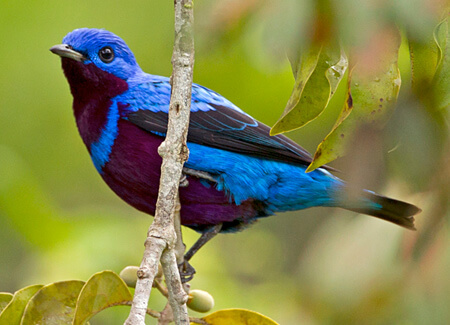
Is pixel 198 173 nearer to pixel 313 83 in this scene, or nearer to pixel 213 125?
pixel 213 125

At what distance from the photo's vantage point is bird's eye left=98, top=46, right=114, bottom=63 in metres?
3.94

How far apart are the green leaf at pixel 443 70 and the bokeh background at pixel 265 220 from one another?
0.21 ft

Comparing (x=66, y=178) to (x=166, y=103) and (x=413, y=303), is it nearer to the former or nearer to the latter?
(x=166, y=103)

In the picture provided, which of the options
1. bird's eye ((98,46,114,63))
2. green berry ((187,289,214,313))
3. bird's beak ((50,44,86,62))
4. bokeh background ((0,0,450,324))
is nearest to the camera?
bokeh background ((0,0,450,324))

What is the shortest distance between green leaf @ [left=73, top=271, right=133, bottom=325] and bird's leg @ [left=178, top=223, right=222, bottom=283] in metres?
0.81

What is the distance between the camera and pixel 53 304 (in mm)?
2623

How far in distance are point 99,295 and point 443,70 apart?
152cm

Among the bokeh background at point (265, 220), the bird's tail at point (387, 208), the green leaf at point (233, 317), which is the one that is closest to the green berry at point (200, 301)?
the green leaf at point (233, 317)

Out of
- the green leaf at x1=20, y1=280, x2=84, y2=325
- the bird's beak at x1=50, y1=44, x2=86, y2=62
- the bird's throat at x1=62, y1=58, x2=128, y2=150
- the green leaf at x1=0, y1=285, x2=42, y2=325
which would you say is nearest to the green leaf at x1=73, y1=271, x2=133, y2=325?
the green leaf at x1=20, y1=280, x2=84, y2=325

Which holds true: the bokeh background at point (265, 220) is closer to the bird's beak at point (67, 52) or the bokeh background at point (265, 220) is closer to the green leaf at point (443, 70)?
the green leaf at point (443, 70)

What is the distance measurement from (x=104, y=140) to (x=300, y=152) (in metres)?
1.10

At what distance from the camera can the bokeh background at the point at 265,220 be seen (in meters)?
1.80

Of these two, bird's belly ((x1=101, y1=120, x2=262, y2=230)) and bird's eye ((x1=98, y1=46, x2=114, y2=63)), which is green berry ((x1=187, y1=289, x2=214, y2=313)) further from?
bird's eye ((x1=98, y1=46, x2=114, y2=63))

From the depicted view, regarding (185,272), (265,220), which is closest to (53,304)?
(185,272)
